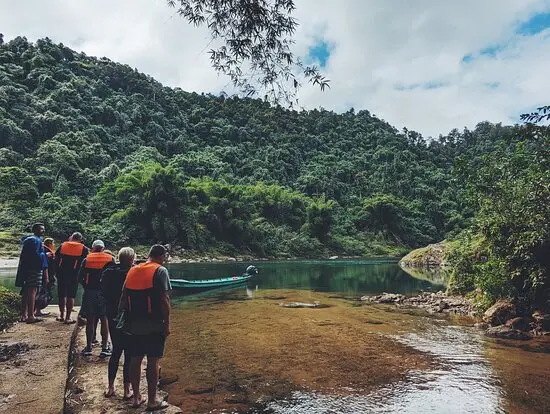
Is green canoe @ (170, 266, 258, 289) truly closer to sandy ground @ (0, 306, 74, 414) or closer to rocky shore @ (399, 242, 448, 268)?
sandy ground @ (0, 306, 74, 414)

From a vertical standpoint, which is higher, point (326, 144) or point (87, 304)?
point (326, 144)

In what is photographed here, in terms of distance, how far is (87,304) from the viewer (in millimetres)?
6473

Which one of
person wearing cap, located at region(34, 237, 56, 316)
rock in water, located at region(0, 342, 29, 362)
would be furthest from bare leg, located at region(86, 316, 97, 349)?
person wearing cap, located at region(34, 237, 56, 316)

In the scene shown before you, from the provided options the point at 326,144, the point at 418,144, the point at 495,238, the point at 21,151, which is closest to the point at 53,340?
the point at 495,238

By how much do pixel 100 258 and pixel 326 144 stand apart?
8964 centimetres

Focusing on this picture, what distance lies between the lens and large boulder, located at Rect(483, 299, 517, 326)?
12062 mm

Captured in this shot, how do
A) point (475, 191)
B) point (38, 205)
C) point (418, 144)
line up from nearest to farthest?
point (475, 191)
point (38, 205)
point (418, 144)

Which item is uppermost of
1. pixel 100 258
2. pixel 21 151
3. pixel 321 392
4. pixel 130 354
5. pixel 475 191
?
pixel 21 151

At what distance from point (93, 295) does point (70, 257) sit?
2.03 m

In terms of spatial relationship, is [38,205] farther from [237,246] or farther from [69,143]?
[237,246]

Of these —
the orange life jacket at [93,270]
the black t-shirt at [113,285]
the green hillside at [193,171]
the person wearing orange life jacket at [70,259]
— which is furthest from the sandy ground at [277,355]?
the green hillside at [193,171]

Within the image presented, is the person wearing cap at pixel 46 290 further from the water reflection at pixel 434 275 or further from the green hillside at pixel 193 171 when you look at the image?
the green hillside at pixel 193 171

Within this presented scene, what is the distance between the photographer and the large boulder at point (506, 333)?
413 inches

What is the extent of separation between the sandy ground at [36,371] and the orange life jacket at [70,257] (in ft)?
4.02
